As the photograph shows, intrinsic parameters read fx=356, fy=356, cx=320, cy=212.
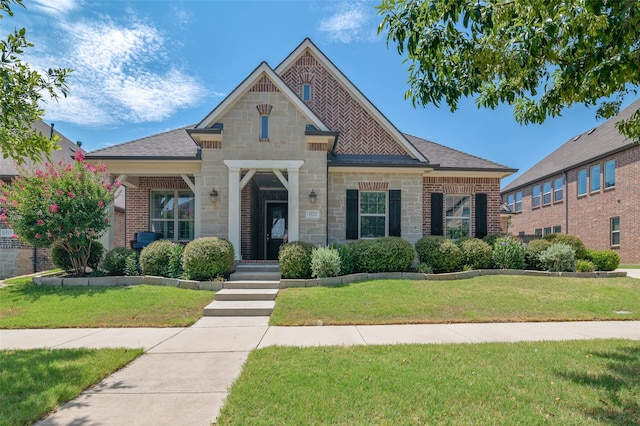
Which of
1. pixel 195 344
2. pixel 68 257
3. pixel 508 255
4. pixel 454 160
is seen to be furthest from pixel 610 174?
pixel 68 257

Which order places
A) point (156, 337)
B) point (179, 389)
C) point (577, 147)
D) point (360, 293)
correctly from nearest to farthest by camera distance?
point (179, 389), point (156, 337), point (360, 293), point (577, 147)

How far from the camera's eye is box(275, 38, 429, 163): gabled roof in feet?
43.4

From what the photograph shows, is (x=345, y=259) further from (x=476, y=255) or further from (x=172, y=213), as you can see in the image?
(x=172, y=213)

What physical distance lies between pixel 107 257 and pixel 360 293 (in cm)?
728

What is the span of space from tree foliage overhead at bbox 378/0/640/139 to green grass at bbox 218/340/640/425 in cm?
317

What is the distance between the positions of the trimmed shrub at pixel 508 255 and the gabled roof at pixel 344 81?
14.2ft

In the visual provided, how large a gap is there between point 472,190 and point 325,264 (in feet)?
22.8

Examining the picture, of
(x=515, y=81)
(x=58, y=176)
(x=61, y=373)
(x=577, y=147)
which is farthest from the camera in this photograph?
(x=577, y=147)

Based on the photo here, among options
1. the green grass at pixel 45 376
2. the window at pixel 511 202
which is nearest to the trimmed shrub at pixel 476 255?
the green grass at pixel 45 376

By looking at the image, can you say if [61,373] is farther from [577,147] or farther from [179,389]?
[577,147]

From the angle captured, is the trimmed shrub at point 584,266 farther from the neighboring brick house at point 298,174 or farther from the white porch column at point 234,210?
the white porch column at point 234,210

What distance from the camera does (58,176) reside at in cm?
969

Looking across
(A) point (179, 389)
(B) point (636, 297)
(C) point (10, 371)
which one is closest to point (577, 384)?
(A) point (179, 389)

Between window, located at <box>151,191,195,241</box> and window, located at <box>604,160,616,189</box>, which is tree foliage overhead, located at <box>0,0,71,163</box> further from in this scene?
window, located at <box>604,160,616,189</box>
